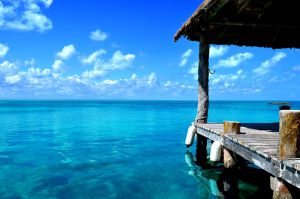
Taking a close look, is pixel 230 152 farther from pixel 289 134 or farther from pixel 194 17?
pixel 194 17

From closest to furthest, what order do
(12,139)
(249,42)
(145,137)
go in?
(249,42)
(12,139)
(145,137)

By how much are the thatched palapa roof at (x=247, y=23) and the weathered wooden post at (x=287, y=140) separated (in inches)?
162

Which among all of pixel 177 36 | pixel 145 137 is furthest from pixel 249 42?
pixel 145 137

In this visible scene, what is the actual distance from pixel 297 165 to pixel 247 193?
4571 millimetres

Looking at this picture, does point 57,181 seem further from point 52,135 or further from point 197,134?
point 52,135

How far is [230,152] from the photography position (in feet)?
25.0

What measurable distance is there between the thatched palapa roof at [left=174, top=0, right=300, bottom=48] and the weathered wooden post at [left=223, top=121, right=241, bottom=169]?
9.72 ft

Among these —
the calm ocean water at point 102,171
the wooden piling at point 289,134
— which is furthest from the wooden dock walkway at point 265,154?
the calm ocean water at point 102,171

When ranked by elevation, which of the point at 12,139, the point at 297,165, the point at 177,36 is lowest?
the point at 12,139

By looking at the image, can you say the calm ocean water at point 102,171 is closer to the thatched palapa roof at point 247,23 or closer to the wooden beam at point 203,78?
the wooden beam at point 203,78

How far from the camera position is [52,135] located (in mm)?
22094

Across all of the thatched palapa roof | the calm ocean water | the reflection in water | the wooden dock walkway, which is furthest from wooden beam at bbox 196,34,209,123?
the wooden dock walkway

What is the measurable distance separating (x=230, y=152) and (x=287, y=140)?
303 cm

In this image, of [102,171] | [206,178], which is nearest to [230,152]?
[206,178]
